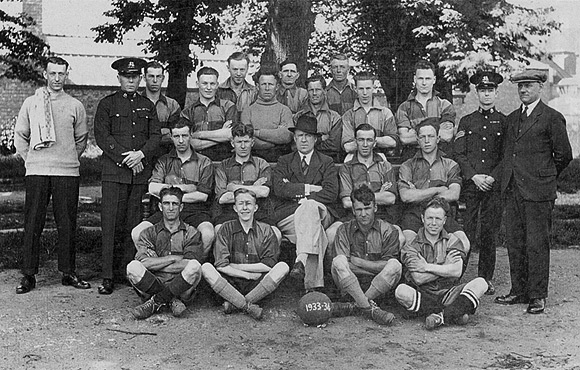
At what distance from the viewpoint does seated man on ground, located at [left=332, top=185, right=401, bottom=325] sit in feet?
19.1

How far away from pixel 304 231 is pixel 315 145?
58.5 inches

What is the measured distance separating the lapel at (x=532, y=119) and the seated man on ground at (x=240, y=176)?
7.41 ft

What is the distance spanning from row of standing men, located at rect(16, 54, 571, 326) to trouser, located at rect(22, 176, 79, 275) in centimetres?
3

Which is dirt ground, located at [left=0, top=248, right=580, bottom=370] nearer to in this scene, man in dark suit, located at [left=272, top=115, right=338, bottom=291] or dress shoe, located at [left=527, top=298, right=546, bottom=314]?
dress shoe, located at [left=527, top=298, right=546, bottom=314]

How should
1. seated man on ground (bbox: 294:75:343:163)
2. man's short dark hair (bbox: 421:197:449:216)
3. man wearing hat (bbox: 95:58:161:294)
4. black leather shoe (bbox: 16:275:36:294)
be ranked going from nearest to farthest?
man's short dark hair (bbox: 421:197:449:216) → black leather shoe (bbox: 16:275:36:294) → man wearing hat (bbox: 95:58:161:294) → seated man on ground (bbox: 294:75:343:163)

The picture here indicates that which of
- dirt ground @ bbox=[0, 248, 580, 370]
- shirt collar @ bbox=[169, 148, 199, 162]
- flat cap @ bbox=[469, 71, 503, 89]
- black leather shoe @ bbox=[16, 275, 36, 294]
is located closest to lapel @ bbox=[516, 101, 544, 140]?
flat cap @ bbox=[469, 71, 503, 89]

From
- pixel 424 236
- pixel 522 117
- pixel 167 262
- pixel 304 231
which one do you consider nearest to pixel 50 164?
pixel 167 262

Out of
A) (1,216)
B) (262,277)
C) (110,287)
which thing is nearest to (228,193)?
(262,277)

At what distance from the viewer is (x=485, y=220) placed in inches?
272

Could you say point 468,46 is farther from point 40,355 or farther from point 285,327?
point 40,355

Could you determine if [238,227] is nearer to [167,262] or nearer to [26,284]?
[167,262]

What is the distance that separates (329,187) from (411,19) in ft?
33.2

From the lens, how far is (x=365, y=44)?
17.3 meters

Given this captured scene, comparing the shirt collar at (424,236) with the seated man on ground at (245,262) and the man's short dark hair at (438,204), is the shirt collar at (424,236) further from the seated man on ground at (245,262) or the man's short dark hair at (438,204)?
the seated man on ground at (245,262)
